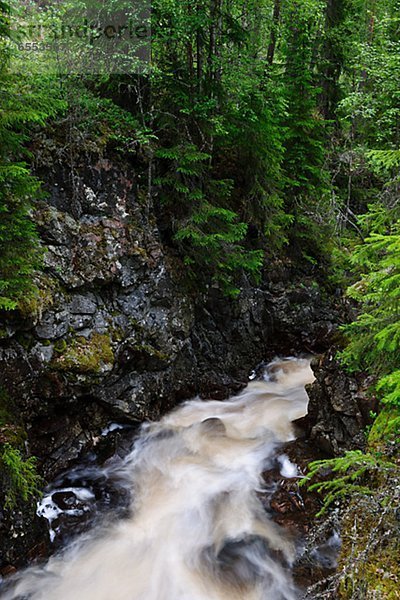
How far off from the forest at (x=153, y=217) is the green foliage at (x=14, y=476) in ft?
0.06

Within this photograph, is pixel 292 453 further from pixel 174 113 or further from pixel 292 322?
pixel 174 113

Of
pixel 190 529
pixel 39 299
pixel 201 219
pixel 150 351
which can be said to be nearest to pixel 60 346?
pixel 39 299

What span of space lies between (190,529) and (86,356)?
3.20 metres

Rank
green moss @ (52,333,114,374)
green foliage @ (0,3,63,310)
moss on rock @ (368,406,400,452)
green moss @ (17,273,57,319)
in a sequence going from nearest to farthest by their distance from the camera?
1. moss on rock @ (368,406,400,452)
2. green foliage @ (0,3,63,310)
3. green moss @ (17,273,57,319)
4. green moss @ (52,333,114,374)

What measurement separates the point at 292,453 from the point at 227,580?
2529mm

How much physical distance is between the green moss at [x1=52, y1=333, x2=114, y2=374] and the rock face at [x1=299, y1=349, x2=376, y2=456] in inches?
148

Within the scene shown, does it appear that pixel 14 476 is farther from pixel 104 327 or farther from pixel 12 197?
pixel 12 197

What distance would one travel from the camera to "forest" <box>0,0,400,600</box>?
5.74 meters

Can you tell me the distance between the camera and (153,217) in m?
9.02

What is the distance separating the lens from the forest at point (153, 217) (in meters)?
5.74

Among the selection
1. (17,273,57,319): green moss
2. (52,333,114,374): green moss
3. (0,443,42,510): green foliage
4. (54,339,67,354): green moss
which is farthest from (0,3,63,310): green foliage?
(0,443,42,510): green foliage

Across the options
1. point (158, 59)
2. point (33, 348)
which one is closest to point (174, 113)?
point (158, 59)

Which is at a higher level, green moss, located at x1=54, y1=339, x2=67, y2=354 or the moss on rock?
the moss on rock

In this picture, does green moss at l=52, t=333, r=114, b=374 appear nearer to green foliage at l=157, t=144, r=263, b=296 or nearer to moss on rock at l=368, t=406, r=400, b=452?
green foliage at l=157, t=144, r=263, b=296
